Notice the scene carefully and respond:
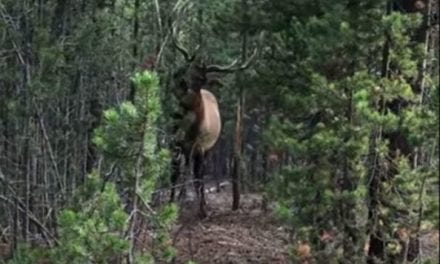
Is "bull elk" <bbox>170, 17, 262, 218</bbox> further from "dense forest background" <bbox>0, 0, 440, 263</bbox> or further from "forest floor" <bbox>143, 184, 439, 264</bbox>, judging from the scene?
"dense forest background" <bbox>0, 0, 440, 263</bbox>

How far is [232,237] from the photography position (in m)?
11.2

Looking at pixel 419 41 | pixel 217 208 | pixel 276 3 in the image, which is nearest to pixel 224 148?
pixel 217 208

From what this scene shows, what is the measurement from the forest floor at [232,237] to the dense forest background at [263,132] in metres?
0.62

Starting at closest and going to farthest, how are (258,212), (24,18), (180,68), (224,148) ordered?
(24,18) < (180,68) < (258,212) < (224,148)

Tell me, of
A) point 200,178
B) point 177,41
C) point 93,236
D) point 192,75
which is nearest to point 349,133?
point 93,236

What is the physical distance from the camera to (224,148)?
1149 inches

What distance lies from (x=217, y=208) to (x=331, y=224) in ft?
27.0

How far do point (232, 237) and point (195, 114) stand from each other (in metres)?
2.34

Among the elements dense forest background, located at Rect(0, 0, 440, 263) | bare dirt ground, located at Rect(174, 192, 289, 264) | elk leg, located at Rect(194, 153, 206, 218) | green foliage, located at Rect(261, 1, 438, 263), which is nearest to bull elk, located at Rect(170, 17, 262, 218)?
elk leg, located at Rect(194, 153, 206, 218)

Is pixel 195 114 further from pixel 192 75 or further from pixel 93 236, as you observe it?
pixel 93 236

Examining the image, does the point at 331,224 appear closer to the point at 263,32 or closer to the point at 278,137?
the point at 278,137

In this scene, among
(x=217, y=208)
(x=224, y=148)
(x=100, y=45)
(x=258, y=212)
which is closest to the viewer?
(x=100, y=45)

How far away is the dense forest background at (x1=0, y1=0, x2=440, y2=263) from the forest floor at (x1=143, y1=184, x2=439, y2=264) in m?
0.62

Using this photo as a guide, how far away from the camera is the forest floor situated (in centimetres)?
965
